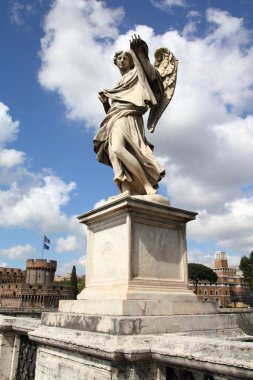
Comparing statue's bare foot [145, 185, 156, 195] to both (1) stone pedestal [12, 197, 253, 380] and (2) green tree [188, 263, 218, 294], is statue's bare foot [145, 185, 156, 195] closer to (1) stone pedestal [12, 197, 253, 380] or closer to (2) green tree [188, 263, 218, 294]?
(1) stone pedestal [12, 197, 253, 380]

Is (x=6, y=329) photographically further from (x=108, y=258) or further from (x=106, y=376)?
(x=106, y=376)

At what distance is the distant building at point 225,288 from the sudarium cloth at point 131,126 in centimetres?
7818

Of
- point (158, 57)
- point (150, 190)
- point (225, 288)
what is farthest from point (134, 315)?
point (225, 288)

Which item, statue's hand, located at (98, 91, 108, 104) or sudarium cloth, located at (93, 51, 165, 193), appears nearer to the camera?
sudarium cloth, located at (93, 51, 165, 193)

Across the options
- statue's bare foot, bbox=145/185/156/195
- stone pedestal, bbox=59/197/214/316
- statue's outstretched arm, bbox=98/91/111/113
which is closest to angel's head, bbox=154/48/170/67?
statue's outstretched arm, bbox=98/91/111/113

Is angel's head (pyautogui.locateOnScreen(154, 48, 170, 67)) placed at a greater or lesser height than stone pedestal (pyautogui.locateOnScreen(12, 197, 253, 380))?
greater

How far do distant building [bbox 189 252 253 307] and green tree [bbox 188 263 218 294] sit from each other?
120 cm

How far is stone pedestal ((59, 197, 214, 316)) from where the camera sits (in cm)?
399

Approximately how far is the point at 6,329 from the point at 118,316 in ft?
9.63

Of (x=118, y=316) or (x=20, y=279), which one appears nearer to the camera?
(x=118, y=316)

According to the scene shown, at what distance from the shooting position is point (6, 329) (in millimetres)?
5797

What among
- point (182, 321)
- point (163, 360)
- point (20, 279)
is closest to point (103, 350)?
point (163, 360)

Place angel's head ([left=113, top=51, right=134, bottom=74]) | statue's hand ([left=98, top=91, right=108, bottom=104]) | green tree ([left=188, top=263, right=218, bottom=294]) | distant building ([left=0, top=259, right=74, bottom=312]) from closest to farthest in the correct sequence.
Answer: angel's head ([left=113, top=51, right=134, bottom=74])
statue's hand ([left=98, top=91, right=108, bottom=104])
distant building ([left=0, top=259, right=74, bottom=312])
green tree ([left=188, top=263, right=218, bottom=294])

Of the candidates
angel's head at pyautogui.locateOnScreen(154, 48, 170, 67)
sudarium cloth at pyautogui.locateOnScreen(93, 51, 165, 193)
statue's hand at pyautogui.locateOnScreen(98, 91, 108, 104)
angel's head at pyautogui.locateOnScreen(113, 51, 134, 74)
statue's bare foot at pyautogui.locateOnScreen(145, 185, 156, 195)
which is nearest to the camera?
statue's bare foot at pyautogui.locateOnScreen(145, 185, 156, 195)
